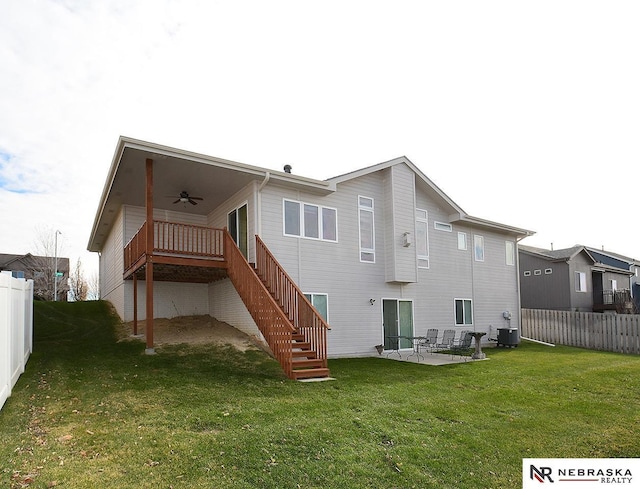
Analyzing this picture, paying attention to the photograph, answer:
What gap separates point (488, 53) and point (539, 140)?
4.37 meters

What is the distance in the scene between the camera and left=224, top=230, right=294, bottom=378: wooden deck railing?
30.2ft

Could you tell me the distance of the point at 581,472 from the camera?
5.05 metres

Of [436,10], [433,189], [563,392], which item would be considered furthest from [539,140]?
[563,392]

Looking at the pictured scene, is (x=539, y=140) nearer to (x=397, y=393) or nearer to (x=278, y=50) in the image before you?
(x=278, y=50)

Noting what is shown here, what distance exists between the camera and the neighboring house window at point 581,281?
2502cm

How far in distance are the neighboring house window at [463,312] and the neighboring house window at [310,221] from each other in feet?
21.5

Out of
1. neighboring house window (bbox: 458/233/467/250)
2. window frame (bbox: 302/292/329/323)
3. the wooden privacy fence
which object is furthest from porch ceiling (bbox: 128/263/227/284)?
the wooden privacy fence

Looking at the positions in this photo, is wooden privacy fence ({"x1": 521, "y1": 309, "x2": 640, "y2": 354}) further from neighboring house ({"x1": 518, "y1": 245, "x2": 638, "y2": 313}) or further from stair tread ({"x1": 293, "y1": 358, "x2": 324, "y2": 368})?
stair tread ({"x1": 293, "y1": 358, "x2": 324, "y2": 368})

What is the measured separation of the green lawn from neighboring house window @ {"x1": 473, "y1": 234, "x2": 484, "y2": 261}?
8344 millimetres

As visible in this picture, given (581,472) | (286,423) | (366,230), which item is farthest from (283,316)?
(366,230)

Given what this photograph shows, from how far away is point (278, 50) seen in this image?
1168cm

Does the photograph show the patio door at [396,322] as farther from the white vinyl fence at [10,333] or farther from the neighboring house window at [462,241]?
the white vinyl fence at [10,333]

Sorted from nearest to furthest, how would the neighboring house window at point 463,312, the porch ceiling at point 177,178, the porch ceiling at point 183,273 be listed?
the porch ceiling at point 177,178 → the porch ceiling at point 183,273 → the neighboring house window at point 463,312

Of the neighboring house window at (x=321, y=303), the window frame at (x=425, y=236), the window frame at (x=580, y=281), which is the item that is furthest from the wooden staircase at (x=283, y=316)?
the window frame at (x=580, y=281)
